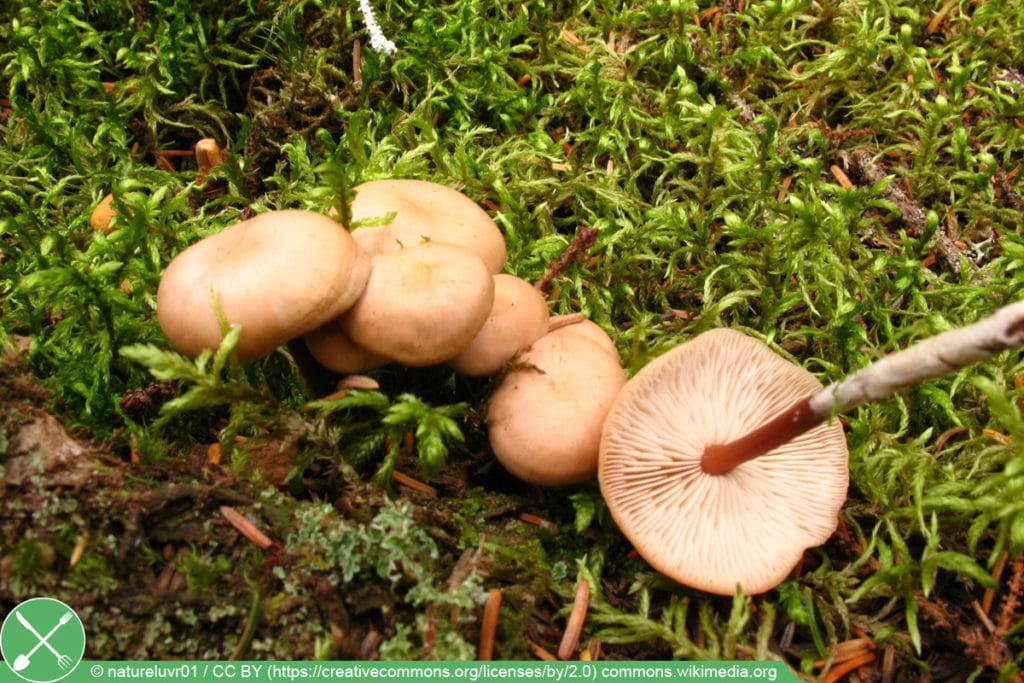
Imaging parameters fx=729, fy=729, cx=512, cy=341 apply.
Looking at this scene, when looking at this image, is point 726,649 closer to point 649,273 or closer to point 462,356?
point 462,356

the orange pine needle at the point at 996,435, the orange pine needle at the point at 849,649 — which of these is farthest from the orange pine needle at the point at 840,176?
the orange pine needle at the point at 849,649

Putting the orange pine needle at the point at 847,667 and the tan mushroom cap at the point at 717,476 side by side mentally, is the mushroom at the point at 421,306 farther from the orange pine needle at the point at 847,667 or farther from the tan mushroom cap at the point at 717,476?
the orange pine needle at the point at 847,667

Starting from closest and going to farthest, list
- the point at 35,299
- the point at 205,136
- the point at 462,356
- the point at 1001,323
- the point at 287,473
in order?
the point at 1001,323, the point at 287,473, the point at 462,356, the point at 35,299, the point at 205,136

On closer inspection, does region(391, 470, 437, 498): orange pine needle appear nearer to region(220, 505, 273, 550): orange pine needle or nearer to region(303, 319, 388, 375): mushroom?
region(303, 319, 388, 375): mushroom

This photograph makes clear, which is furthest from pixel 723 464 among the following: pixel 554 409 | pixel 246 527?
pixel 246 527

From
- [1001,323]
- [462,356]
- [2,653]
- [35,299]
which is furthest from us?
[35,299]

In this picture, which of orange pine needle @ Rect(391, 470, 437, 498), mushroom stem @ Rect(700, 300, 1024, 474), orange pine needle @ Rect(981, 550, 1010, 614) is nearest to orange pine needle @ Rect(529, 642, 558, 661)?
orange pine needle @ Rect(391, 470, 437, 498)

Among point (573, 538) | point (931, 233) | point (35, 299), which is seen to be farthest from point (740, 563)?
point (35, 299)
